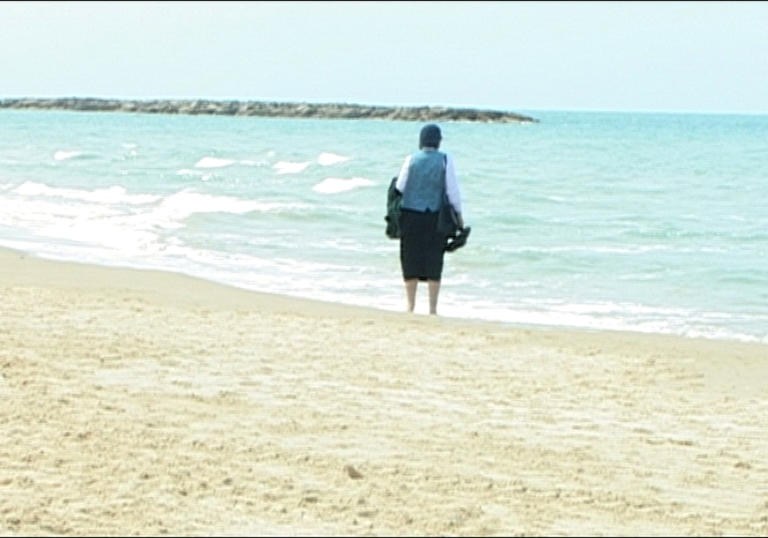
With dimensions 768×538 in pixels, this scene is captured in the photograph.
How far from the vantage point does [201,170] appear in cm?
4253

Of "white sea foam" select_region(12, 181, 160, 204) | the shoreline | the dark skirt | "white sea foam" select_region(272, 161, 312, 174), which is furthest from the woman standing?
"white sea foam" select_region(272, 161, 312, 174)

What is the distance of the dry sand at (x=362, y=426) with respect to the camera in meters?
5.85

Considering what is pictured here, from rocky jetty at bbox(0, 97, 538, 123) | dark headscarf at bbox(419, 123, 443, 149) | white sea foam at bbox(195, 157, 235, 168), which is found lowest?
rocky jetty at bbox(0, 97, 538, 123)

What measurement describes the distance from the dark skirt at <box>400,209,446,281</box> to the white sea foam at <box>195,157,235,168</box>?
3249cm

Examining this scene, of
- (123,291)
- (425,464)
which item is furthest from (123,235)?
(425,464)

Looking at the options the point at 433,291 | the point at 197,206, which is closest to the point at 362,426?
the point at 433,291

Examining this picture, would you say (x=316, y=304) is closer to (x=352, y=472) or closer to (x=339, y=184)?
(x=352, y=472)

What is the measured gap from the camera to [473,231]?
23.6 meters

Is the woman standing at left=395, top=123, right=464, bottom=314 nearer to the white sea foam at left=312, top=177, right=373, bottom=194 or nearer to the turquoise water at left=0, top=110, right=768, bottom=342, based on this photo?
the turquoise water at left=0, top=110, right=768, bottom=342

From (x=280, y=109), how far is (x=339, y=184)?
107 m

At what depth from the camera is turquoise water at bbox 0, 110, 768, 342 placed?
50.7 feet

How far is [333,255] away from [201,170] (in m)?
23.6

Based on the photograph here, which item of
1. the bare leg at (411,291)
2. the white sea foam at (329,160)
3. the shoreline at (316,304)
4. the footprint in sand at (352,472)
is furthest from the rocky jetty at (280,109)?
the footprint in sand at (352,472)

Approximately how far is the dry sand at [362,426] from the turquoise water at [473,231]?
131 inches
